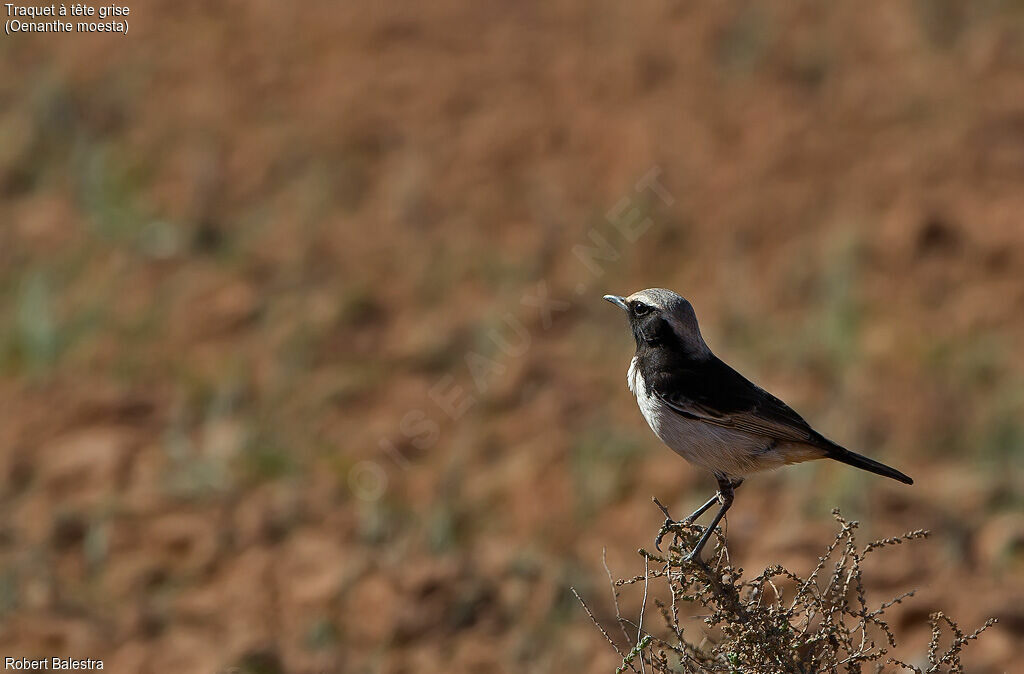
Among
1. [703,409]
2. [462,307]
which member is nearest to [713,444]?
[703,409]

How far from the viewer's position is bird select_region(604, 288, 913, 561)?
198 inches

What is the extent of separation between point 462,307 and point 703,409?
742 centimetres

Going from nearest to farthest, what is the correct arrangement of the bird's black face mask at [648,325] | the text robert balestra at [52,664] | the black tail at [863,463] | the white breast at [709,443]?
the black tail at [863,463] → the white breast at [709,443] → the bird's black face mask at [648,325] → the text robert balestra at [52,664]

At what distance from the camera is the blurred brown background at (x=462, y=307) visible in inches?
361

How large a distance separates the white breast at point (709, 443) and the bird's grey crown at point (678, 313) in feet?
0.81

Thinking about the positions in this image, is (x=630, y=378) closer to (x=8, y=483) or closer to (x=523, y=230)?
(x=8, y=483)

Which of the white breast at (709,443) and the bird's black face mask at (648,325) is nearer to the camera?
the white breast at (709,443)

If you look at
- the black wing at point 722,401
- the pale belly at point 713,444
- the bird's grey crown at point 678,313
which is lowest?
the pale belly at point 713,444

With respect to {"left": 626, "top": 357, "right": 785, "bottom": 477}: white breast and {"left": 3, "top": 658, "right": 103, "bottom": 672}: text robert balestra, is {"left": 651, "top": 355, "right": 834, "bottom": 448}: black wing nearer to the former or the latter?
{"left": 626, "top": 357, "right": 785, "bottom": 477}: white breast

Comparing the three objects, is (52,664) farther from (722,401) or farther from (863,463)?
(863,463)

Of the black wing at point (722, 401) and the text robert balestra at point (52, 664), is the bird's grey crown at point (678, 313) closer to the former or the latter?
the black wing at point (722, 401)

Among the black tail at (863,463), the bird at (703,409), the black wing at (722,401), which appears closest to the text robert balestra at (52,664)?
the bird at (703,409)

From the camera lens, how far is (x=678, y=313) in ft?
16.6

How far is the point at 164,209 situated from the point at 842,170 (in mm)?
7081
